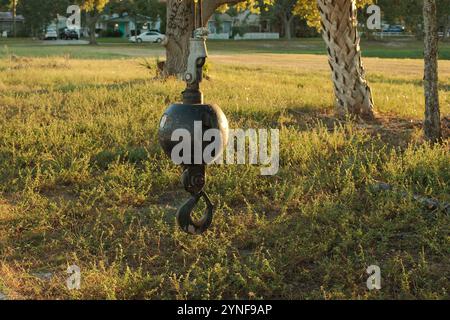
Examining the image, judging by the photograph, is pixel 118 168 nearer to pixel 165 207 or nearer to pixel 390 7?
pixel 165 207

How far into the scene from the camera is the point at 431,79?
25.7ft

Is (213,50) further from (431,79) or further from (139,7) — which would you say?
(431,79)

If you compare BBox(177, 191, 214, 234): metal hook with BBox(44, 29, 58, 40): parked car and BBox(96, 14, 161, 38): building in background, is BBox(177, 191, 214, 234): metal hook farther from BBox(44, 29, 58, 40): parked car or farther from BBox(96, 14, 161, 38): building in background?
BBox(96, 14, 161, 38): building in background

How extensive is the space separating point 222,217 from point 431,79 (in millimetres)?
3864

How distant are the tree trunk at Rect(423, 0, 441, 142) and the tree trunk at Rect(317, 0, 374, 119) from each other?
2310 mm

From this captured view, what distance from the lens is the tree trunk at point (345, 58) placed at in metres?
10.1

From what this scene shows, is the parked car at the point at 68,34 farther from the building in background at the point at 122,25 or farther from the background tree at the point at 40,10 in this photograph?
the building in background at the point at 122,25

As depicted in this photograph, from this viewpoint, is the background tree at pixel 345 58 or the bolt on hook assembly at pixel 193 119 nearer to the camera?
the bolt on hook assembly at pixel 193 119

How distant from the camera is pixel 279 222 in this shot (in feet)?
17.8

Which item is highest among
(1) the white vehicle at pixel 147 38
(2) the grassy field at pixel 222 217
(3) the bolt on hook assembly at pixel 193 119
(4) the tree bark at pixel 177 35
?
(1) the white vehicle at pixel 147 38

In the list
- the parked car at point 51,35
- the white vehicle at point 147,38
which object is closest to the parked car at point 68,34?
the parked car at point 51,35

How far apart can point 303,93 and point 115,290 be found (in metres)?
10.2

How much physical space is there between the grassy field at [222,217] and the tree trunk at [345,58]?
0.72 meters

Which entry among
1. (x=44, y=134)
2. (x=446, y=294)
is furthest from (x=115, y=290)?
(x=44, y=134)
